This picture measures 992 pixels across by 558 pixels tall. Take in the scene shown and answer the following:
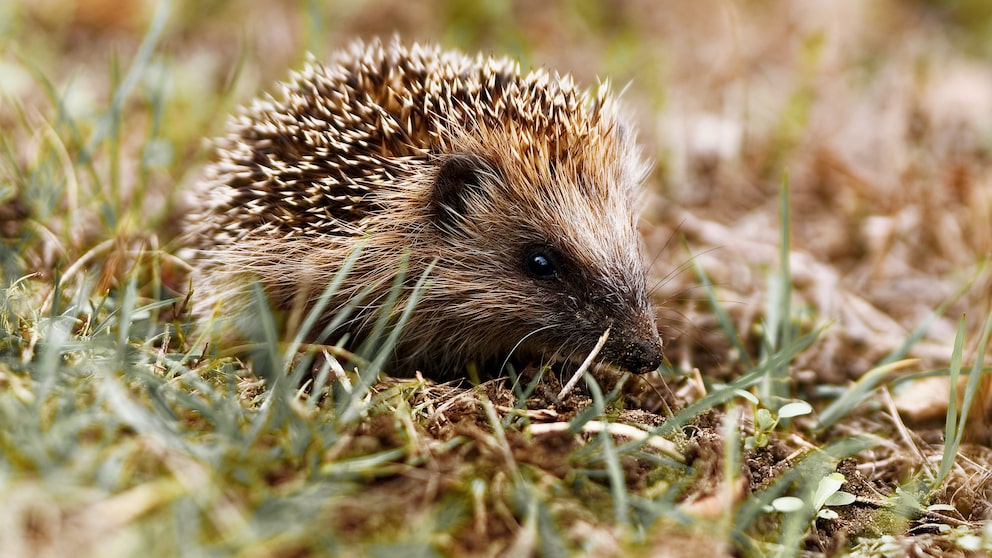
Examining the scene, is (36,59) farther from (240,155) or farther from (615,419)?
(615,419)

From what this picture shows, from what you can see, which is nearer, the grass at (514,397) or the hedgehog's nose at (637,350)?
the grass at (514,397)

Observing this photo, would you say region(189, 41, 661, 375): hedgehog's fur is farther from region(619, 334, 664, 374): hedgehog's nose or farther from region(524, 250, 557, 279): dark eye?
region(619, 334, 664, 374): hedgehog's nose

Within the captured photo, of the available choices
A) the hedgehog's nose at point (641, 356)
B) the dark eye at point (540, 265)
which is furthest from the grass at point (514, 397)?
the dark eye at point (540, 265)

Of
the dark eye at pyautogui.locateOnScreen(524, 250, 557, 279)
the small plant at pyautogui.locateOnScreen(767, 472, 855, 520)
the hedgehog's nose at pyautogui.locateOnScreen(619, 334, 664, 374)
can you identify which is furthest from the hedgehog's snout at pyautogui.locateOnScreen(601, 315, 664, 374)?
the small plant at pyautogui.locateOnScreen(767, 472, 855, 520)

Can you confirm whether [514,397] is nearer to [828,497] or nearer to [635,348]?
[635,348]

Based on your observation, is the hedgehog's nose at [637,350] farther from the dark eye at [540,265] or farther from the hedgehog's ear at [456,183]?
the hedgehog's ear at [456,183]

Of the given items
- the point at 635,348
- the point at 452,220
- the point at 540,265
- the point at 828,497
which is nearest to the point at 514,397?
the point at 635,348

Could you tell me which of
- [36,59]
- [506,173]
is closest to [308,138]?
[506,173]

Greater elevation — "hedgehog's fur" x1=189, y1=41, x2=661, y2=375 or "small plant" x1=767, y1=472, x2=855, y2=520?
"hedgehog's fur" x1=189, y1=41, x2=661, y2=375

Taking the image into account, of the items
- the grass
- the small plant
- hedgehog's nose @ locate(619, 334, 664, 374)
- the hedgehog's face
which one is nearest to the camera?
the grass
